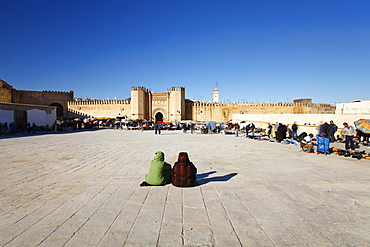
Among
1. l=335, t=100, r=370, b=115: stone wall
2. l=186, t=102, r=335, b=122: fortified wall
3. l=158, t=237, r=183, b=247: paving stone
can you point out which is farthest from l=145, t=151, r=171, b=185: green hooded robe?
l=186, t=102, r=335, b=122: fortified wall

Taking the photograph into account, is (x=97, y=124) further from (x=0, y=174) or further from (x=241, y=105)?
(x=0, y=174)

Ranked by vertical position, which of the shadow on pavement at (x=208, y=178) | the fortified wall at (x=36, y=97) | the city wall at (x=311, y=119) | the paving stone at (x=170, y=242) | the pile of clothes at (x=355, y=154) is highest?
the fortified wall at (x=36, y=97)

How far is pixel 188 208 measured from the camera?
110 inches

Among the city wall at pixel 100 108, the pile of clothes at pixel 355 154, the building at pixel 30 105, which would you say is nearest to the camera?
the pile of clothes at pixel 355 154

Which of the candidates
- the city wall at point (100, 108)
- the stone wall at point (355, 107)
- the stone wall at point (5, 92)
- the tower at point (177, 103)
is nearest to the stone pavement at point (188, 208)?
the stone wall at point (355, 107)

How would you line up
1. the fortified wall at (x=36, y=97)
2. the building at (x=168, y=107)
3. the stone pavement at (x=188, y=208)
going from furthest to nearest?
the building at (x=168, y=107), the fortified wall at (x=36, y=97), the stone pavement at (x=188, y=208)

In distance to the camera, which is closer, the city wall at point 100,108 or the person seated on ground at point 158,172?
the person seated on ground at point 158,172

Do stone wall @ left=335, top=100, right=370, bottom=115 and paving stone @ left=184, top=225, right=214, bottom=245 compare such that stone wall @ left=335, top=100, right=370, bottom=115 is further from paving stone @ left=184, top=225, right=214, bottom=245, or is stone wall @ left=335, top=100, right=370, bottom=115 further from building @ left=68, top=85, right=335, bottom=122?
paving stone @ left=184, top=225, right=214, bottom=245

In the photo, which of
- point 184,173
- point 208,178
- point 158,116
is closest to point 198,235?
point 184,173

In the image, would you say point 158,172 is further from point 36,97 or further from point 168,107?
point 36,97

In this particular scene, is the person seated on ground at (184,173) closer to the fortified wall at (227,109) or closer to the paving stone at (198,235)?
the paving stone at (198,235)

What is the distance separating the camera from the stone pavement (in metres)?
2.12

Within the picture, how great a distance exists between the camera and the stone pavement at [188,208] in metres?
2.12

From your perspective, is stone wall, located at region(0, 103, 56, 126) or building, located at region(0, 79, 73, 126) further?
building, located at region(0, 79, 73, 126)
